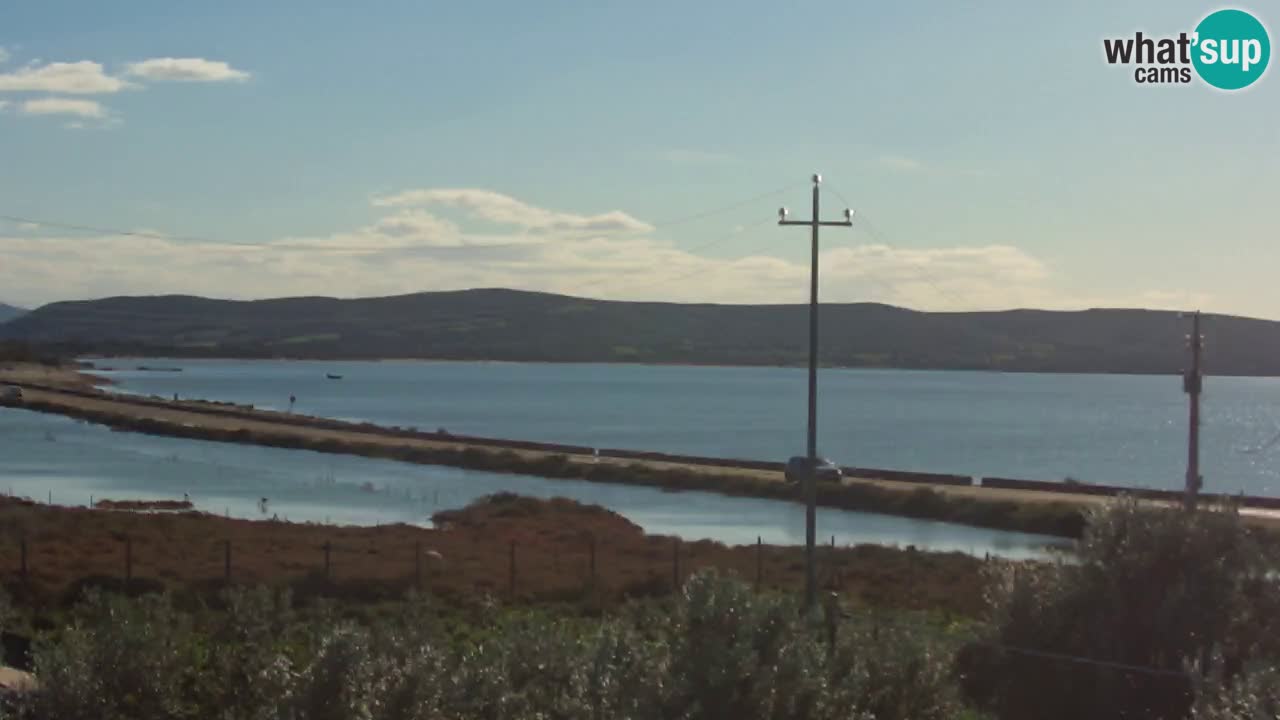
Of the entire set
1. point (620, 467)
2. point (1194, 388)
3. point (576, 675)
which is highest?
point (1194, 388)

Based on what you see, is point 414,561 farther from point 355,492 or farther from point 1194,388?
point 355,492

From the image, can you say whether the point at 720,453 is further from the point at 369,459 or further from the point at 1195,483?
the point at 1195,483

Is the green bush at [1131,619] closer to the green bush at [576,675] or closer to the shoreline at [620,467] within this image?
the green bush at [576,675]

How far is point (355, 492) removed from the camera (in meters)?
69.9

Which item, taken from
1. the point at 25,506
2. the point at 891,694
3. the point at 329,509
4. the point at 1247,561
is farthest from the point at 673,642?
the point at 329,509

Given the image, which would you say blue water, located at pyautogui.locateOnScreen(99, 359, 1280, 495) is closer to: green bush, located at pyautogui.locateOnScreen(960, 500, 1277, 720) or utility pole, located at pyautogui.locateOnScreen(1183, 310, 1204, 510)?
utility pole, located at pyautogui.locateOnScreen(1183, 310, 1204, 510)

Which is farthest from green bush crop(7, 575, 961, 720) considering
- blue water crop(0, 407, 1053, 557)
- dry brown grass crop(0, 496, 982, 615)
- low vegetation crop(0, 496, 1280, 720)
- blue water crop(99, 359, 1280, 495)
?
blue water crop(99, 359, 1280, 495)

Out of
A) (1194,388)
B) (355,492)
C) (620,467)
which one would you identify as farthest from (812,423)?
(620,467)

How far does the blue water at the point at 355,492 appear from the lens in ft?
188

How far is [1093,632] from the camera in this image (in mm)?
16625

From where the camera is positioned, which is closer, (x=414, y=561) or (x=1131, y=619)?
(x=1131, y=619)

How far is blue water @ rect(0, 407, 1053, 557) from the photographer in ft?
188

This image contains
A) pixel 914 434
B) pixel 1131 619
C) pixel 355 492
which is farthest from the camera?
pixel 914 434

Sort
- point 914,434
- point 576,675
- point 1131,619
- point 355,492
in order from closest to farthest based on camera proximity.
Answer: point 576,675 < point 1131,619 < point 355,492 < point 914,434
